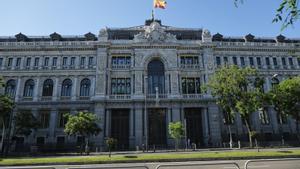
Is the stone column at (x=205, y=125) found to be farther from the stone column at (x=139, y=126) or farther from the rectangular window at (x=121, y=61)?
the rectangular window at (x=121, y=61)

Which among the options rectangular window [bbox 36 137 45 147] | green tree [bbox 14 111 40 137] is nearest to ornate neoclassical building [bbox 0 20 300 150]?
rectangular window [bbox 36 137 45 147]

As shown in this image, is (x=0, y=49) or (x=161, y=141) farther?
(x=0, y=49)

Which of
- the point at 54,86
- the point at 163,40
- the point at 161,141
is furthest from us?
the point at 163,40

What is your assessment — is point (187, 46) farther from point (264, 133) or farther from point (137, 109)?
point (264, 133)

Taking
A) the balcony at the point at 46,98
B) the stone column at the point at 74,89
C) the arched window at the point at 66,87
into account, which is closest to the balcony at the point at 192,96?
the stone column at the point at 74,89

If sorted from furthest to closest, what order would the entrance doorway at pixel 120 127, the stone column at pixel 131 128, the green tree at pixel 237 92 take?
the entrance doorway at pixel 120 127, the stone column at pixel 131 128, the green tree at pixel 237 92

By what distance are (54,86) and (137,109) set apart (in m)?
15.5

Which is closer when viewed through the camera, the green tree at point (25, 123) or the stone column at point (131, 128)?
the green tree at point (25, 123)

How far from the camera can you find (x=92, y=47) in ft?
134

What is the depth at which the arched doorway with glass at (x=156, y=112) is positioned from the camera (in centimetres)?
3641

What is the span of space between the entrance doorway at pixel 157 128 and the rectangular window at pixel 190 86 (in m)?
5.84

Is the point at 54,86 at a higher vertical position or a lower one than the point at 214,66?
lower

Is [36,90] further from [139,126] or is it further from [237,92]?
[237,92]

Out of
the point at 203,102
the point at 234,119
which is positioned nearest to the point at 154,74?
the point at 203,102
